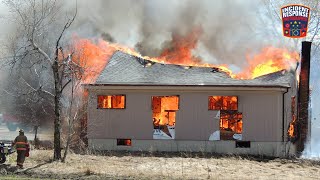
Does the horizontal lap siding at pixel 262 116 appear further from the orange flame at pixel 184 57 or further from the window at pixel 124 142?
the window at pixel 124 142

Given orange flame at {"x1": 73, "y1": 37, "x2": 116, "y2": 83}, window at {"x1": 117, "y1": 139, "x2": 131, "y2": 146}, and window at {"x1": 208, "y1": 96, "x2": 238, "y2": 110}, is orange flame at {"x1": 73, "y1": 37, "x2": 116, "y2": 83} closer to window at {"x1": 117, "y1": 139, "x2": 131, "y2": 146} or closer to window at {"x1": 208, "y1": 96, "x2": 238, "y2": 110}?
window at {"x1": 117, "y1": 139, "x2": 131, "y2": 146}

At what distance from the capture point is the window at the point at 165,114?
24516 mm

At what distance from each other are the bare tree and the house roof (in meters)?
2.51

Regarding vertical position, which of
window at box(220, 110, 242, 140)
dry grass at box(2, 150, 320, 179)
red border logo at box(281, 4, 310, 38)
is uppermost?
red border logo at box(281, 4, 310, 38)

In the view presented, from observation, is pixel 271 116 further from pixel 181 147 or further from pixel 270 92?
pixel 181 147

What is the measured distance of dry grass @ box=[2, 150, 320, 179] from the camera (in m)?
18.0

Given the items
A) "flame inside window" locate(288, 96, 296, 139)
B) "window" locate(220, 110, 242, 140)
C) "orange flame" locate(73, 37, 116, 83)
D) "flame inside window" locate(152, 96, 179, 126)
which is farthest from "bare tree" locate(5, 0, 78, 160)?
"flame inside window" locate(288, 96, 296, 139)

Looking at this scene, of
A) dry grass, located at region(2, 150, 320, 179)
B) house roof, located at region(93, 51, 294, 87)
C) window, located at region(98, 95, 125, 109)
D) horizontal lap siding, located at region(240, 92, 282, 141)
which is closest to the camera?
dry grass, located at region(2, 150, 320, 179)

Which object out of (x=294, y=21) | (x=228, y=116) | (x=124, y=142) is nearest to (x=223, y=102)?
(x=228, y=116)

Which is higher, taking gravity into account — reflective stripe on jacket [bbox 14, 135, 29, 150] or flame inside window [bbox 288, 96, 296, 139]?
flame inside window [bbox 288, 96, 296, 139]

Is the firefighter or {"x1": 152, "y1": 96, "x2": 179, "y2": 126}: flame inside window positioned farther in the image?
{"x1": 152, "y1": 96, "x2": 179, "y2": 126}: flame inside window

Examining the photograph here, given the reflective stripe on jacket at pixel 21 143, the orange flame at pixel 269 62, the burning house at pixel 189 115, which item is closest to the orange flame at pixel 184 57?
the orange flame at pixel 269 62

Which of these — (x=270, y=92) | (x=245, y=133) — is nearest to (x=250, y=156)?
(x=245, y=133)

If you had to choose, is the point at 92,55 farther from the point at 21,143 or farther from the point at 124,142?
the point at 21,143
